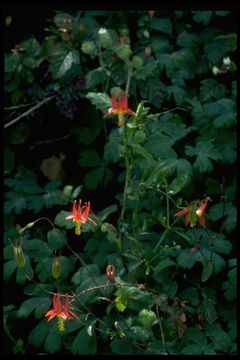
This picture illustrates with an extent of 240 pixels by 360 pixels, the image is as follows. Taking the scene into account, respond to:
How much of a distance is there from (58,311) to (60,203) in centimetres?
71

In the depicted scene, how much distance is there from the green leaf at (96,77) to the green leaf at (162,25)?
393 millimetres

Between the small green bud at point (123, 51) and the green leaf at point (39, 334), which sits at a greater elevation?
the small green bud at point (123, 51)

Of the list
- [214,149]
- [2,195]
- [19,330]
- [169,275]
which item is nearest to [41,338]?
[19,330]

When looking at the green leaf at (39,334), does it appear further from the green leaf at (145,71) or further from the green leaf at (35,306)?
the green leaf at (145,71)

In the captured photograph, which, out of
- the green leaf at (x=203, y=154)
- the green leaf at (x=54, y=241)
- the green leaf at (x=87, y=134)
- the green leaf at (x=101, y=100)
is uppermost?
the green leaf at (x=101, y=100)

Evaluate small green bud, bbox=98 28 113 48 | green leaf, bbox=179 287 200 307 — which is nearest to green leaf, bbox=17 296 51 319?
green leaf, bbox=179 287 200 307

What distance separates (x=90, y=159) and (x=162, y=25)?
653mm

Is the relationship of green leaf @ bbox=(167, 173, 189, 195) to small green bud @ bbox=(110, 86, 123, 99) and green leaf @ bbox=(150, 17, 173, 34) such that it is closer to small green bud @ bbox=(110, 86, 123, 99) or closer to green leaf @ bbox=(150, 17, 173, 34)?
small green bud @ bbox=(110, 86, 123, 99)

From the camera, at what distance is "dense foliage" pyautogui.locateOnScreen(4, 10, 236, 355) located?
1.86 meters

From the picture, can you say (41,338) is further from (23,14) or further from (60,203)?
(23,14)

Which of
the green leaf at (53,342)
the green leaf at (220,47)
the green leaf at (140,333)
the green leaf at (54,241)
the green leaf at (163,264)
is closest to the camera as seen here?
the green leaf at (140,333)

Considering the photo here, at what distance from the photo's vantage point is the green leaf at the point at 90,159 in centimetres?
248

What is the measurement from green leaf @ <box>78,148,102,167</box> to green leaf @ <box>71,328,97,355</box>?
74 centimetres

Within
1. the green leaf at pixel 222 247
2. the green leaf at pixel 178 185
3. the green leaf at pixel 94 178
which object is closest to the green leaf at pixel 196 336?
the green leaf at pixel 222 247
